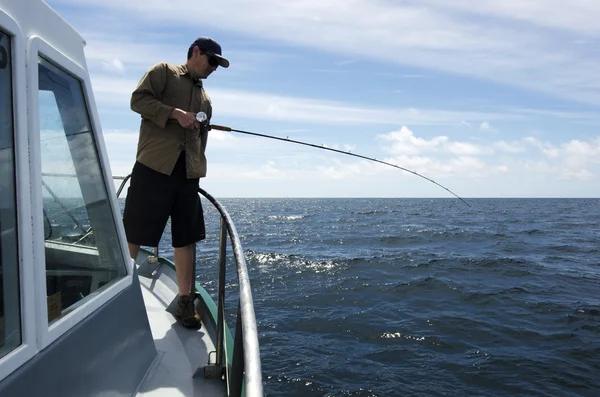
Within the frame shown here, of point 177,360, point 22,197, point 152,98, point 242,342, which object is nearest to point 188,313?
point 177,360

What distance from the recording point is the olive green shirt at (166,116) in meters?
2.77

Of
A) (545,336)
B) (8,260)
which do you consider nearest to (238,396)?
(8,260)

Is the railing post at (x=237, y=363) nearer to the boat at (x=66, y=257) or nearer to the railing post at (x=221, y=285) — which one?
the boat at (x=66, y=257)

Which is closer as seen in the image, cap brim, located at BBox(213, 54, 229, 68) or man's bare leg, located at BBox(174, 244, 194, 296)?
cap brim, located at BBox(213, 54, 229, 68)

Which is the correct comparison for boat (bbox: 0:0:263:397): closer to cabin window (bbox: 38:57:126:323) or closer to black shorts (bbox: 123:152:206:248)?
cabin window (bbox: 38:57:126:323)

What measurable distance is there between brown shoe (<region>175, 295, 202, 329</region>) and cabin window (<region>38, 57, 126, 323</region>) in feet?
3.72

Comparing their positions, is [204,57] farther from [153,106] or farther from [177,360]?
[177,360]

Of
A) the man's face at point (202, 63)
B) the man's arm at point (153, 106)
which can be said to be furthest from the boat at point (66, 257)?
the man's face at point (202, 63)

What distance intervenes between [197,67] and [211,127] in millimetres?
420

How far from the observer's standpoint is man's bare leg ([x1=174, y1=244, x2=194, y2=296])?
319 centimetres

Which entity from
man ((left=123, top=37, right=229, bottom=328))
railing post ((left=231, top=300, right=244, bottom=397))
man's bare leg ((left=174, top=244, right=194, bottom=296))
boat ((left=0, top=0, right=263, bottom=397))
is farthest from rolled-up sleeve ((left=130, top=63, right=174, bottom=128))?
railing post ((left=231, top=300, right=244, bottom=397))

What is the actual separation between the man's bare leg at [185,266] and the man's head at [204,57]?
4.07 feet

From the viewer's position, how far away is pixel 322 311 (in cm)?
906

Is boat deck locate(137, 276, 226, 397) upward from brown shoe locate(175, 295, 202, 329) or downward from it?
downward
